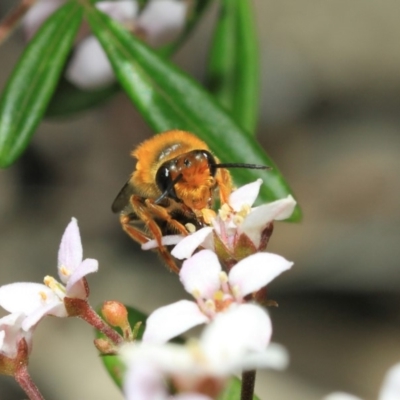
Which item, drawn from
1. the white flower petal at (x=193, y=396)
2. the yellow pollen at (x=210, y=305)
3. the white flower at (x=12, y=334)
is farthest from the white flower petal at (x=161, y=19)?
the white flower petal at (x=193, y=396)

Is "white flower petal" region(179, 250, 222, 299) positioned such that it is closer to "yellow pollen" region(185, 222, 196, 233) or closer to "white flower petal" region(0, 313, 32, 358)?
"yellow pollen" region(185, 222, 196, 233)

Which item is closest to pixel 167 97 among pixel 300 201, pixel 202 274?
pixel 202 274

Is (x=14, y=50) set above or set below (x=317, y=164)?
above

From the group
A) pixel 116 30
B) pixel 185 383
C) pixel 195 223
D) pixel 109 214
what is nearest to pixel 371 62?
pixel 109 214

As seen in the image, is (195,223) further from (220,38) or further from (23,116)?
(220,38)

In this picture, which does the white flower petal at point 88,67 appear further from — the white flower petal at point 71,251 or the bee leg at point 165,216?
the white flower petal at point 71,251

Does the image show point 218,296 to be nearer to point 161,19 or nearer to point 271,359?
point 271,359
